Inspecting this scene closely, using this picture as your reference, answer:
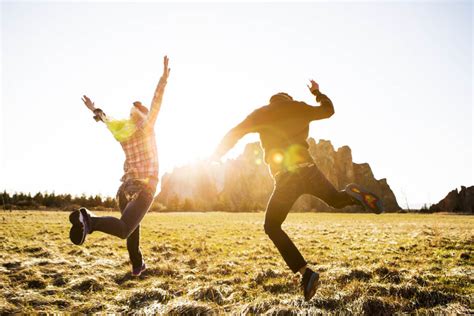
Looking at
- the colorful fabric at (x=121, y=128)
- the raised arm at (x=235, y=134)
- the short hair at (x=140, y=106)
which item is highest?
the short hair at (x=140, y=106)

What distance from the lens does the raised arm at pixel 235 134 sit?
4238 millimetres

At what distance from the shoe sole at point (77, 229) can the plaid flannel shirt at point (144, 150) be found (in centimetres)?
138

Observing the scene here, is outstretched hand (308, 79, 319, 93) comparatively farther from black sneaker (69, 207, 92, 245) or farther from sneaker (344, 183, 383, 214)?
black sneaker (69, 207, 92, 245)

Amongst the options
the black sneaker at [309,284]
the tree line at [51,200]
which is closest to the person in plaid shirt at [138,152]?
the black sneaker at [309,284]

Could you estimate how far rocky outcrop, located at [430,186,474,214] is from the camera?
8894 centimetres

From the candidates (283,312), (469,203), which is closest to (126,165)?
(283,312)

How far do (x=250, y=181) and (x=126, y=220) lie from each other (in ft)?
356

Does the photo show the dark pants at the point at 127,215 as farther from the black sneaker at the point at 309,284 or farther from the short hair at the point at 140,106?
the black sneaker at the point at 309,284

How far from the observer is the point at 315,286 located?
4.30 metres

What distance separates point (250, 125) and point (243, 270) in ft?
13.2

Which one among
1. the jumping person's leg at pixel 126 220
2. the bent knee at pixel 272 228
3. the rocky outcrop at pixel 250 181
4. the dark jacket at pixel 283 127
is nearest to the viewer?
the jumping person's leg at pixel 126 220

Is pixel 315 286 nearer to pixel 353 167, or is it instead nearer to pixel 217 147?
pixel 217 147

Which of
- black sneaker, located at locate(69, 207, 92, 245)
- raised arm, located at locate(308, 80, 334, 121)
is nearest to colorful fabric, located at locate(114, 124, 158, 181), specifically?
black sneaker, located at locate(69, 207, 92, 245)

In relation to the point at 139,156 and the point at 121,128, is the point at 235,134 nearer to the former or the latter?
the point at 139,156
